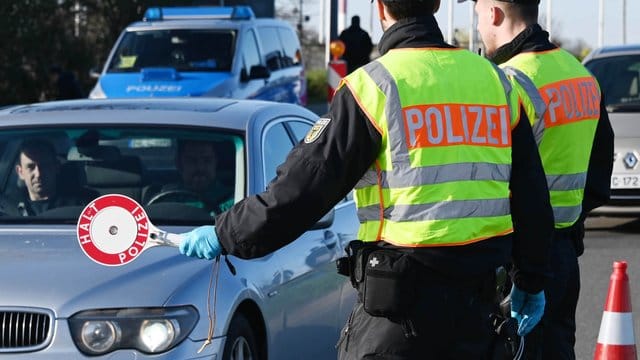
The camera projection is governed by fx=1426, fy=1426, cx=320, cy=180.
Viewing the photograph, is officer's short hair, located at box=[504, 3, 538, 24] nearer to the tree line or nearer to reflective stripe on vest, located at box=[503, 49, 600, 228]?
reflective stripe on vest, located at box=[503, 49, 600, 228]

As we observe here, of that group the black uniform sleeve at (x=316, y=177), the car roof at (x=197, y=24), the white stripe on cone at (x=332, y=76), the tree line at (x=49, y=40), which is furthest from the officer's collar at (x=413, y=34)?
the tree line at (x=49, y=40)

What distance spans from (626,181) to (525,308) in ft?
26.6

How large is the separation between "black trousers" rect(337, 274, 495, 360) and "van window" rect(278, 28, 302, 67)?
15.3 meters

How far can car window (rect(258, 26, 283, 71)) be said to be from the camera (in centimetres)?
1808

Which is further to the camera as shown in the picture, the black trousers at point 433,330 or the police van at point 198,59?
the police van at point 198,59

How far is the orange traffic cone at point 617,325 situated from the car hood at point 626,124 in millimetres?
6490

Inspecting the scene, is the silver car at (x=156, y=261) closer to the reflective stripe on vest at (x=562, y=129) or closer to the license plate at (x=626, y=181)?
the reflective stripe on vest at (x=562, y=129)

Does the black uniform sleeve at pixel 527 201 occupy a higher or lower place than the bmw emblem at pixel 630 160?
higher

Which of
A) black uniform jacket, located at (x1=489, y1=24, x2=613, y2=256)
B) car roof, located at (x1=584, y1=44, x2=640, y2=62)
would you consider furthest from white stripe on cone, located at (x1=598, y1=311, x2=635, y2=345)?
car roof, located at (x1=584, y1=44, x2=640, y2=62)

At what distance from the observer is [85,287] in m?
4.91

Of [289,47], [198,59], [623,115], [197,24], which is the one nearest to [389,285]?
[623,115]

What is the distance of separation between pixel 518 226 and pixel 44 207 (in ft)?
9.17

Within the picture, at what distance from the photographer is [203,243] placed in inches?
148

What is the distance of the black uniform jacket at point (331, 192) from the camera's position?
3.55 metres
